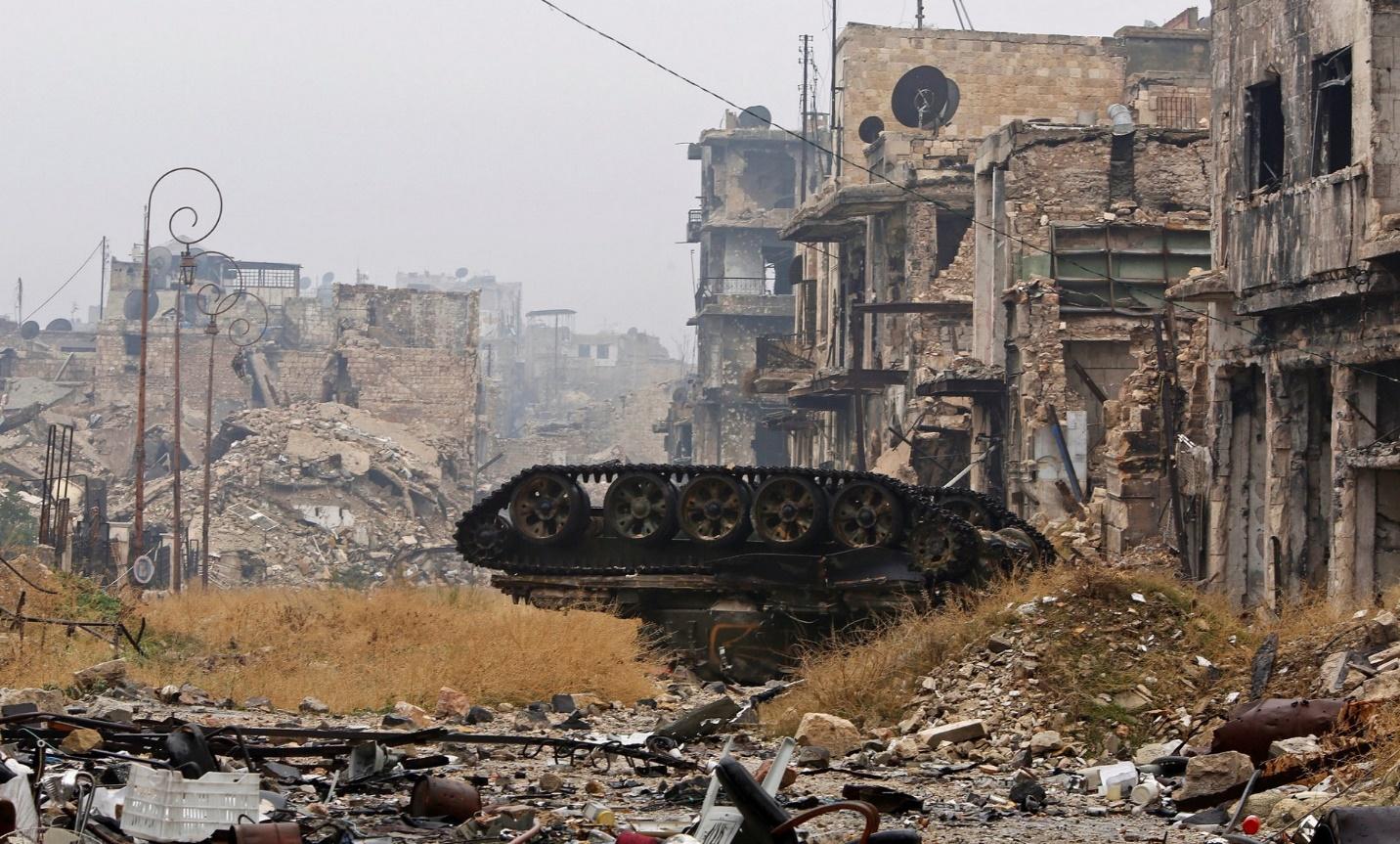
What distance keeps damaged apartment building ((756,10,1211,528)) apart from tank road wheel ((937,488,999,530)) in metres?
6.49

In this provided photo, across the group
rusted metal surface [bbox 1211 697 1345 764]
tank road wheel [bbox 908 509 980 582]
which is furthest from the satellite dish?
rusted metal surface [bbox 1211 697 1345 764]

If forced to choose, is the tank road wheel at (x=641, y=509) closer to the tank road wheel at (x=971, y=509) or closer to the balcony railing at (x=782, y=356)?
the tank road wheel at (x=971, y=509)

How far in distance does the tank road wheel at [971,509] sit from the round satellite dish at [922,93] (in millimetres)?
21097

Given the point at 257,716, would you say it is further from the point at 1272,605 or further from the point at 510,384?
the point at 510,384

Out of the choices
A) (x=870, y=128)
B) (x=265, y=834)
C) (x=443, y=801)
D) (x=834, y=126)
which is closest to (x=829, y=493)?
(x=443, y=801)

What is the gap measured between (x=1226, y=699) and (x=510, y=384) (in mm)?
107427

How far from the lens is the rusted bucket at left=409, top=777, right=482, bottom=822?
8.78m

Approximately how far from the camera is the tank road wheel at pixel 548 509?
20156 mm

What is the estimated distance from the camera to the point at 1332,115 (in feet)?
62.6

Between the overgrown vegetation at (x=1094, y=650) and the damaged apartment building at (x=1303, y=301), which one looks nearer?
the overgrown vegetation at (x=1094, y=650)

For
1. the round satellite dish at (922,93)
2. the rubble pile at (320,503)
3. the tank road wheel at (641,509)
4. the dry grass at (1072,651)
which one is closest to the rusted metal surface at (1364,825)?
the dry grass at (1072,651)

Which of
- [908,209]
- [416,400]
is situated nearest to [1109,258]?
[908,209]

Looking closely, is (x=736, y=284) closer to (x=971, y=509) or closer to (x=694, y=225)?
(x=694, y=225)

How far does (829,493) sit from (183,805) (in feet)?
41.2
